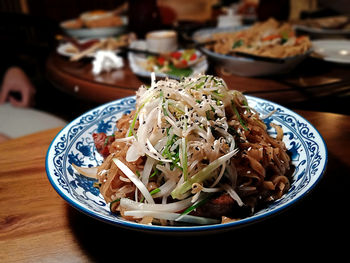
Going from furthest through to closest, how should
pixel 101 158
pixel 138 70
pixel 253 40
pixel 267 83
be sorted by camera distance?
1. pixel 253 40
2. pixel 138 70
3. pixel 267 83
4. pixel 101 158

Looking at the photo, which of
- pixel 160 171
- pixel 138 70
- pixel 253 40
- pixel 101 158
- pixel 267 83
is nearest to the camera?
pixel 160 171

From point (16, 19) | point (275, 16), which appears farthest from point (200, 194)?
point (16, 19)

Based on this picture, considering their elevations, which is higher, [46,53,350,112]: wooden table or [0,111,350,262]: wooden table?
[46,53,350,112]: wooden table

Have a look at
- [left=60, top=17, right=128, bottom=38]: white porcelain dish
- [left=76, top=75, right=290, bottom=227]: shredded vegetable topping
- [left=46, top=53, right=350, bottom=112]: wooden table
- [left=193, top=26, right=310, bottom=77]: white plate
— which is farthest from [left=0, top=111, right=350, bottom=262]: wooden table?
[left=60, top=17, right=128, bottom=38]: white porcelain dish

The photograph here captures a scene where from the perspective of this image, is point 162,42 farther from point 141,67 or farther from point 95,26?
point 95,26

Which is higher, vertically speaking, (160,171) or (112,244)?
(160,171)

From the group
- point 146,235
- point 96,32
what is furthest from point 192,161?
point 96,32

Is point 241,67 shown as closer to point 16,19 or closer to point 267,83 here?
point 267,83

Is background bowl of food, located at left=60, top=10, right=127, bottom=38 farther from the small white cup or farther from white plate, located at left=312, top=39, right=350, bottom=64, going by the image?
white plate, located at left=312, top=39, right=350, bottom=64
